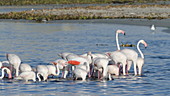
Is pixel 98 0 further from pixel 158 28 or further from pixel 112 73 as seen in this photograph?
pixel 112 73

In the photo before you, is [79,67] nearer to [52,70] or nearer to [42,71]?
[52,70]

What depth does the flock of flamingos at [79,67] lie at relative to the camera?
53.5 feet

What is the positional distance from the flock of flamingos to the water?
0.31m

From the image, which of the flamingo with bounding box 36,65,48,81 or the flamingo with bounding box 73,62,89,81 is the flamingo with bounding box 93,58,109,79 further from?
the flamingo with bounding box 36,65,48,81

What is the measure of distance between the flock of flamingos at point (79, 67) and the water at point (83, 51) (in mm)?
306

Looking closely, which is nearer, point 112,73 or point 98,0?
point 112,73

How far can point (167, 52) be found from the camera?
23.9 metres

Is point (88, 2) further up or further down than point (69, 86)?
further up

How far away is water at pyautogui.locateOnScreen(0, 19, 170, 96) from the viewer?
1518 cm

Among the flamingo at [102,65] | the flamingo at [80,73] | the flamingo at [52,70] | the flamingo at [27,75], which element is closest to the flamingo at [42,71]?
the flamingo at [27,75]

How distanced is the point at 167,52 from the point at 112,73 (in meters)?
7.47

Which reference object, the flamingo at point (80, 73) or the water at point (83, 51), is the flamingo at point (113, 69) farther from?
the flamingo at point (80, 73)

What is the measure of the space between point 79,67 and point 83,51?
800cm

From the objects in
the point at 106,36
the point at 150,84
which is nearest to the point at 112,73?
the point at 150,84
